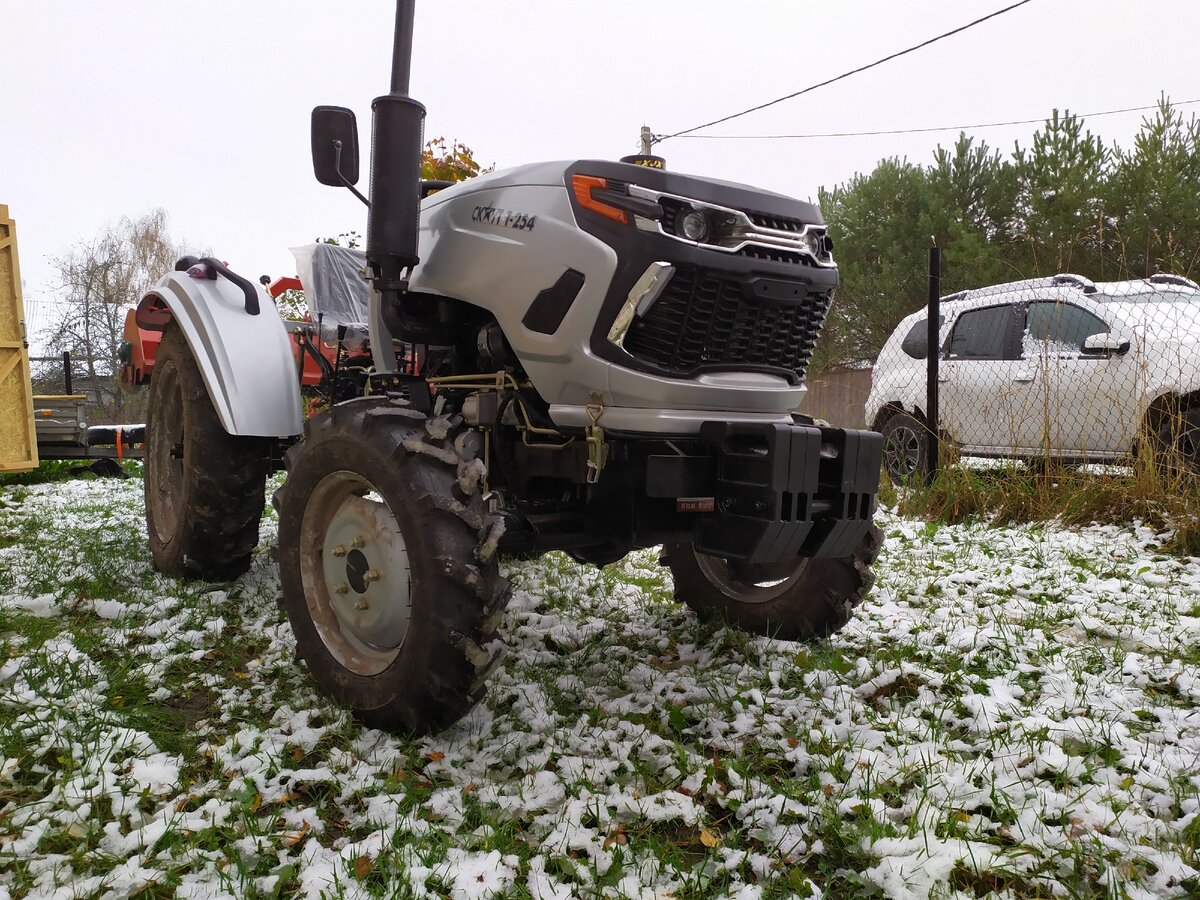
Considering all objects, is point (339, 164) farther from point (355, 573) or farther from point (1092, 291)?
point (1092, 291)

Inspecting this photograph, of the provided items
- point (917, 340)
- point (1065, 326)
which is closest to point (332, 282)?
point (1065, 326)

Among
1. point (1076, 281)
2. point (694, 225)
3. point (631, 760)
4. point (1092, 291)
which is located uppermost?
point (1076, 281)

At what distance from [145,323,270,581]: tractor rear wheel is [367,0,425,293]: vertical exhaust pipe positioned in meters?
1.55

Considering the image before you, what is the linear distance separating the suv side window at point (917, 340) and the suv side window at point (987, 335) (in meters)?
0.22

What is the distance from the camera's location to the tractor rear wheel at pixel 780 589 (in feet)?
10.6

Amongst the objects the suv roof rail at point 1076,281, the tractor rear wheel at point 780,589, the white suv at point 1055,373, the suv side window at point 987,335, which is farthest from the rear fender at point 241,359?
the suv side window at point 987,335

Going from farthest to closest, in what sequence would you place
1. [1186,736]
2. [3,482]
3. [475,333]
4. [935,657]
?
[3,482] → [935,657] → [475,333] → [1186,736]

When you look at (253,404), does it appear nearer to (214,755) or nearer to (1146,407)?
(214,755)

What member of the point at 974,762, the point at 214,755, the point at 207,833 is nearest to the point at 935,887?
the point at 974,762

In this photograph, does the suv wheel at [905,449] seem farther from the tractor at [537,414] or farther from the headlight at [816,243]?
the headlight at [816,243]

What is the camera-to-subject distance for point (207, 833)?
2131 mm

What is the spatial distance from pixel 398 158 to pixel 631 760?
193 centimetres

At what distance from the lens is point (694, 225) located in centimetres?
254

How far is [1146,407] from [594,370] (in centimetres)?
438
